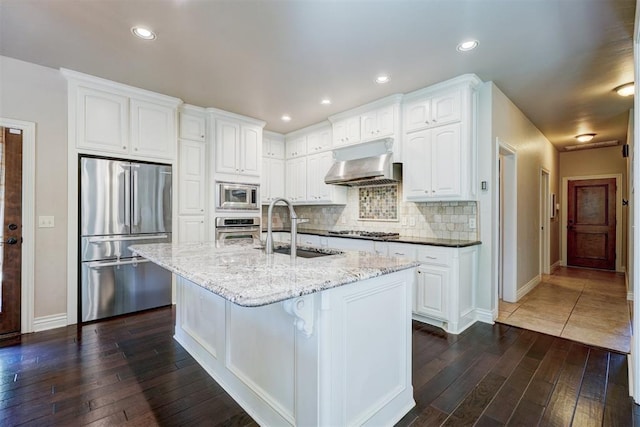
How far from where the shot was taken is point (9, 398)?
1888 millimetres

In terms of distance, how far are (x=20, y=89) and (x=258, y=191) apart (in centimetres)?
277

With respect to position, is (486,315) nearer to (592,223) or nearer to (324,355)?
(324,355)

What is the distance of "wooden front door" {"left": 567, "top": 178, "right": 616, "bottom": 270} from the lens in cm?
607

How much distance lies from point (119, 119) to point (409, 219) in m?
3.68

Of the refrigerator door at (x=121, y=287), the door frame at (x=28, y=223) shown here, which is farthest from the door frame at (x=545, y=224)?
the door frame at (x=28, y=223)

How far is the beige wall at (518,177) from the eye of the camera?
320 centimetres

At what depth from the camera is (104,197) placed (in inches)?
129

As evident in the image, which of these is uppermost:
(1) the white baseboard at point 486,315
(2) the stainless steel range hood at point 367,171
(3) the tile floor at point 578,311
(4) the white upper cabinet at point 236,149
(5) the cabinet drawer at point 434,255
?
(4) the white upper cabinet at point 236,149

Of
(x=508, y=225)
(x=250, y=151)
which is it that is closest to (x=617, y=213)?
(x=508, y=225)

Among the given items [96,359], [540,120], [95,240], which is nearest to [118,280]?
[95,240]

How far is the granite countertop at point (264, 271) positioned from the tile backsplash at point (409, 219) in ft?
6.60

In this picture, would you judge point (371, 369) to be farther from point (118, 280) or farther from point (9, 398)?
point (118, 280)

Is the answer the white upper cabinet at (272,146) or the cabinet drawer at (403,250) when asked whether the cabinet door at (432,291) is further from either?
the white upper cabinet at (272,146)

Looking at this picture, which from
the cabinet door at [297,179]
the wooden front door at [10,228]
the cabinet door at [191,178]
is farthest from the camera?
the cabinet door at [297,179]
